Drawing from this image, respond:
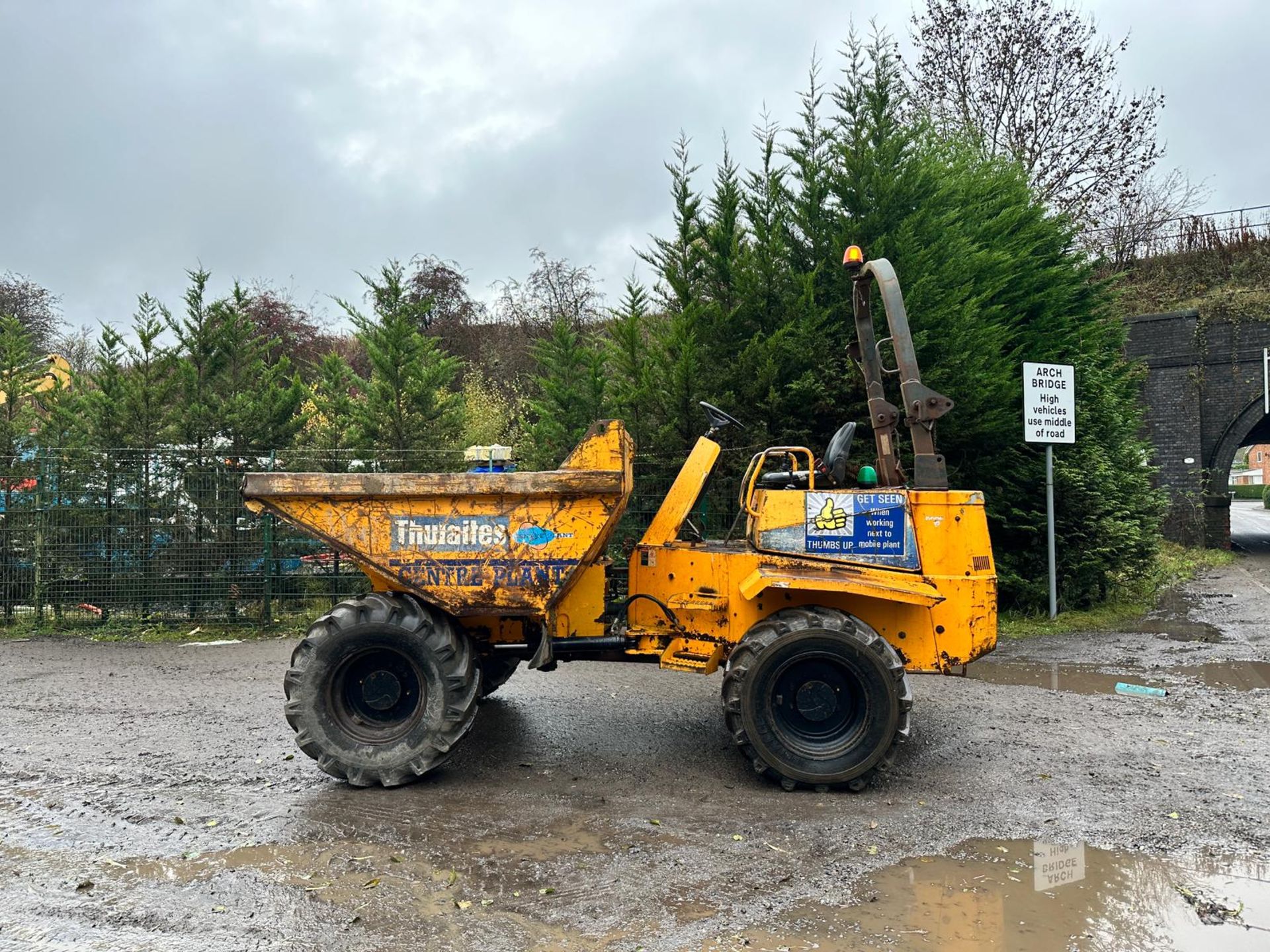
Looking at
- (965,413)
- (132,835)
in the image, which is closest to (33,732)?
(132,835)

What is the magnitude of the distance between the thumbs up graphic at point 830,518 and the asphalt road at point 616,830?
1.48 meters

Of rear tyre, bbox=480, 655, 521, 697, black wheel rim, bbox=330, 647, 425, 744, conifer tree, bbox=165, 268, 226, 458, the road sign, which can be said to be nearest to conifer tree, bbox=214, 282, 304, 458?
conifer tree, bbox=165, 268, 226, 458

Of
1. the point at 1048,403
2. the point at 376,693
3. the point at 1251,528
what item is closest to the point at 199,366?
the point at 376,693

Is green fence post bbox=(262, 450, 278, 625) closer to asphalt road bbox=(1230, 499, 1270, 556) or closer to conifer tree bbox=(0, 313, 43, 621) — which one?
conifer tree bbox=(0, 313, 43, 621)

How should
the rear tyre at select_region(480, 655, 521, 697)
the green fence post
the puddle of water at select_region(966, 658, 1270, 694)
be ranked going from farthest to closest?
the green fence post
the puddle of water at select_region(966, 658, 1270, 694)
the rear tyre at select_region(480, 655, 521, 697)

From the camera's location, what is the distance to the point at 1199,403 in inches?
763

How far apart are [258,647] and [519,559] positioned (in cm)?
574

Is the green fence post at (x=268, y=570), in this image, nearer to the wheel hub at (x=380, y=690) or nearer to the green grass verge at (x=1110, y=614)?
the wheel hub at (x=380, y=690)

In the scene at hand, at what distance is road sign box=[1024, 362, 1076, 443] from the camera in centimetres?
987

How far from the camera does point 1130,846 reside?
4.21m

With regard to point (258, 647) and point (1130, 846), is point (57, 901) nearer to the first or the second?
point (1130, 846)

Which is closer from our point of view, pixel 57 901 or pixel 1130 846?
pixel 57 901

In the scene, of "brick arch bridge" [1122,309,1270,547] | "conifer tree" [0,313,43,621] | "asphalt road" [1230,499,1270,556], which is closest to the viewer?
"conifer tree" [0,313,43,621]

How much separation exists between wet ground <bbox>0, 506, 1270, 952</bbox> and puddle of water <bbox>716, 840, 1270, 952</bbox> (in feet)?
0.04
